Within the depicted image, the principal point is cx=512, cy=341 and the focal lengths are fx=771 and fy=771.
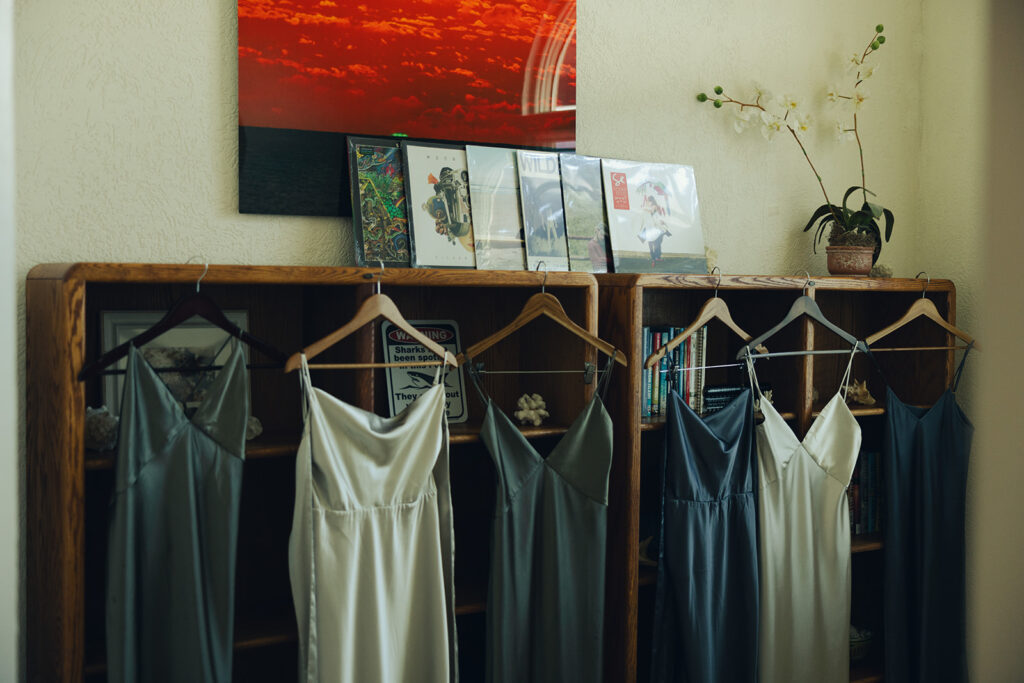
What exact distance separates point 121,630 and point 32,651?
1.00 ft

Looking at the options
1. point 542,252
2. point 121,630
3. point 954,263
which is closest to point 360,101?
point 542,252

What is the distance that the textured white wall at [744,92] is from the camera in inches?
91.9

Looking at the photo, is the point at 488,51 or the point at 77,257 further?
the point at 488,51

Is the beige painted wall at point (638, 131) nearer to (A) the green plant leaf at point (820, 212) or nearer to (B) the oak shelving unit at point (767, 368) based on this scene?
(A) the green plant leaf at point (820, 212)

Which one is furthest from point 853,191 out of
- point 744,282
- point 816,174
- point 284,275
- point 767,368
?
point 284,275

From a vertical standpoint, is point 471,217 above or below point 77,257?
above

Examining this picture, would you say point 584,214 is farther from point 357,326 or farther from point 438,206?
point 357,326

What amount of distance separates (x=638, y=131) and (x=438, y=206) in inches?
29.1

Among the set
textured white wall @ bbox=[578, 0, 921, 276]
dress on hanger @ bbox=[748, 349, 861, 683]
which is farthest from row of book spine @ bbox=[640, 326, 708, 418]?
textured white wall @ bbox=[578, 0, 921, 276]

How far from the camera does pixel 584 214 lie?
86.9 inches

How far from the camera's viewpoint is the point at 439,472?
1.83 meters

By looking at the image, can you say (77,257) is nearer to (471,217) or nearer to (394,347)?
(394,347)

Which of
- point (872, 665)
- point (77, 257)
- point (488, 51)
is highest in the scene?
point (488, 51)

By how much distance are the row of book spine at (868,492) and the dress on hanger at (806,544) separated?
28cm
